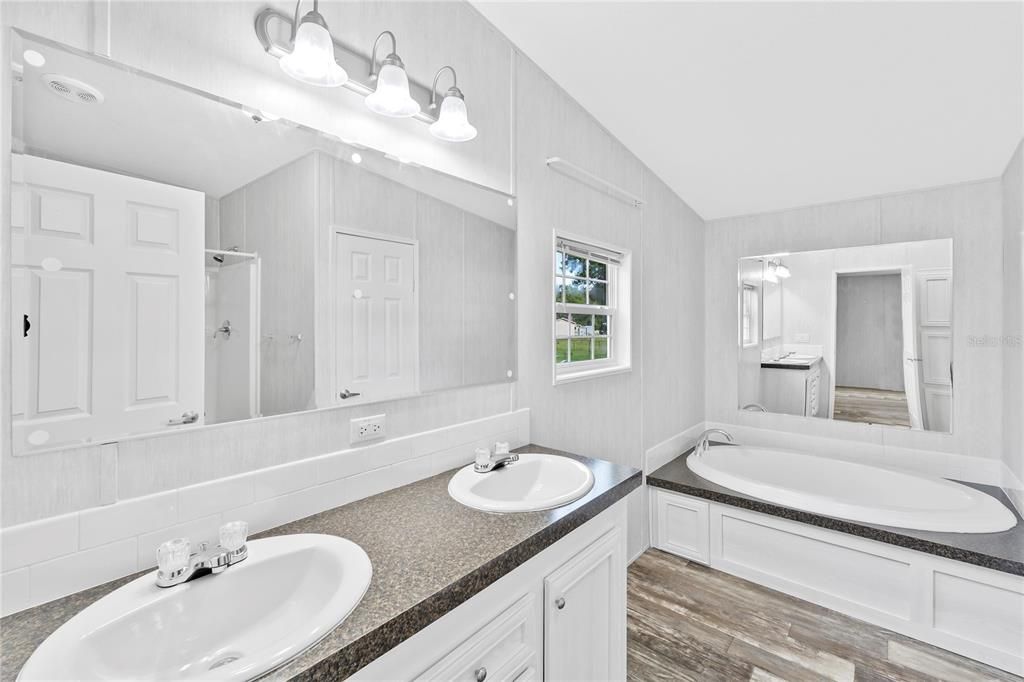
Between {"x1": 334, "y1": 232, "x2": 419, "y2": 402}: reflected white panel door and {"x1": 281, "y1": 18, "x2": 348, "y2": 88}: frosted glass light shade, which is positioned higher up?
{"x1": 281, "y1": 18, "x2": 348, "y2": 88}: frosted glass light shade

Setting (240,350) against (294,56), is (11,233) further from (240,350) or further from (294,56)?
(294,56)

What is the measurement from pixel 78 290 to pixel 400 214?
87 cm

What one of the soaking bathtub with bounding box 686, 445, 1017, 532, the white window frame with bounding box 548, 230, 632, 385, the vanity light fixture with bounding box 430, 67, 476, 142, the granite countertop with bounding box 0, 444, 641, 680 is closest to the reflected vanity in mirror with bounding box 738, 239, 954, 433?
the soaking bathtub with bounding box 686, 445, 1017, 532

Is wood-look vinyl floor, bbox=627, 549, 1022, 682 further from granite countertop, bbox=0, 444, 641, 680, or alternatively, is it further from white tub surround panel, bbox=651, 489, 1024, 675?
granite countertop, bbox=0, 444, 641, 680

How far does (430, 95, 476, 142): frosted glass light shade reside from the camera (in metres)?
1.55

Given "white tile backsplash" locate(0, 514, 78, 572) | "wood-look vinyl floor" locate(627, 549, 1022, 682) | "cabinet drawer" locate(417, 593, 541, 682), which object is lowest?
"wood-look vinyl floor" locate(627, 549, 1022, 682)

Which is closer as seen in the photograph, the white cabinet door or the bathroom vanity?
the white cabinet door

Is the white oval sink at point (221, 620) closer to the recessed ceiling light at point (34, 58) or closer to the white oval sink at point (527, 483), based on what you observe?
the white oval sink at point (527, 483)

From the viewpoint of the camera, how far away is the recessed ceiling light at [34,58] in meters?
0.88

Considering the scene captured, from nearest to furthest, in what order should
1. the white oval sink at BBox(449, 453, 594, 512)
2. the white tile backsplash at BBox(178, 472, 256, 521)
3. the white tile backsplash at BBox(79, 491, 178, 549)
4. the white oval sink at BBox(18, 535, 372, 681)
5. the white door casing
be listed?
1. the white oval sink at BBox(18, 535, 372, 681)
2. the white tile backsplash at BBox(79, 491, 178, 549)
3. the white tile backsplash at BBox(178, 472, 256, 521)
4. the white oval sink at BBox(449, 453, 594, 512)
5. the white door casing

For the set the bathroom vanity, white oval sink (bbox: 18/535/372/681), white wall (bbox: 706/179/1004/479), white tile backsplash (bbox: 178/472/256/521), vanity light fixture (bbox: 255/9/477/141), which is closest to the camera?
white oval sink (bbox: 18/535/372/681)

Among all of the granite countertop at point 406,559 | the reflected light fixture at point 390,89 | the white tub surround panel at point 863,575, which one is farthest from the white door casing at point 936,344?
the reflected light fixture at point 390,89

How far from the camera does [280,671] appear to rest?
688mm

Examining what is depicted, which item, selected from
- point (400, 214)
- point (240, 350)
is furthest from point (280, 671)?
point (400, 214)
